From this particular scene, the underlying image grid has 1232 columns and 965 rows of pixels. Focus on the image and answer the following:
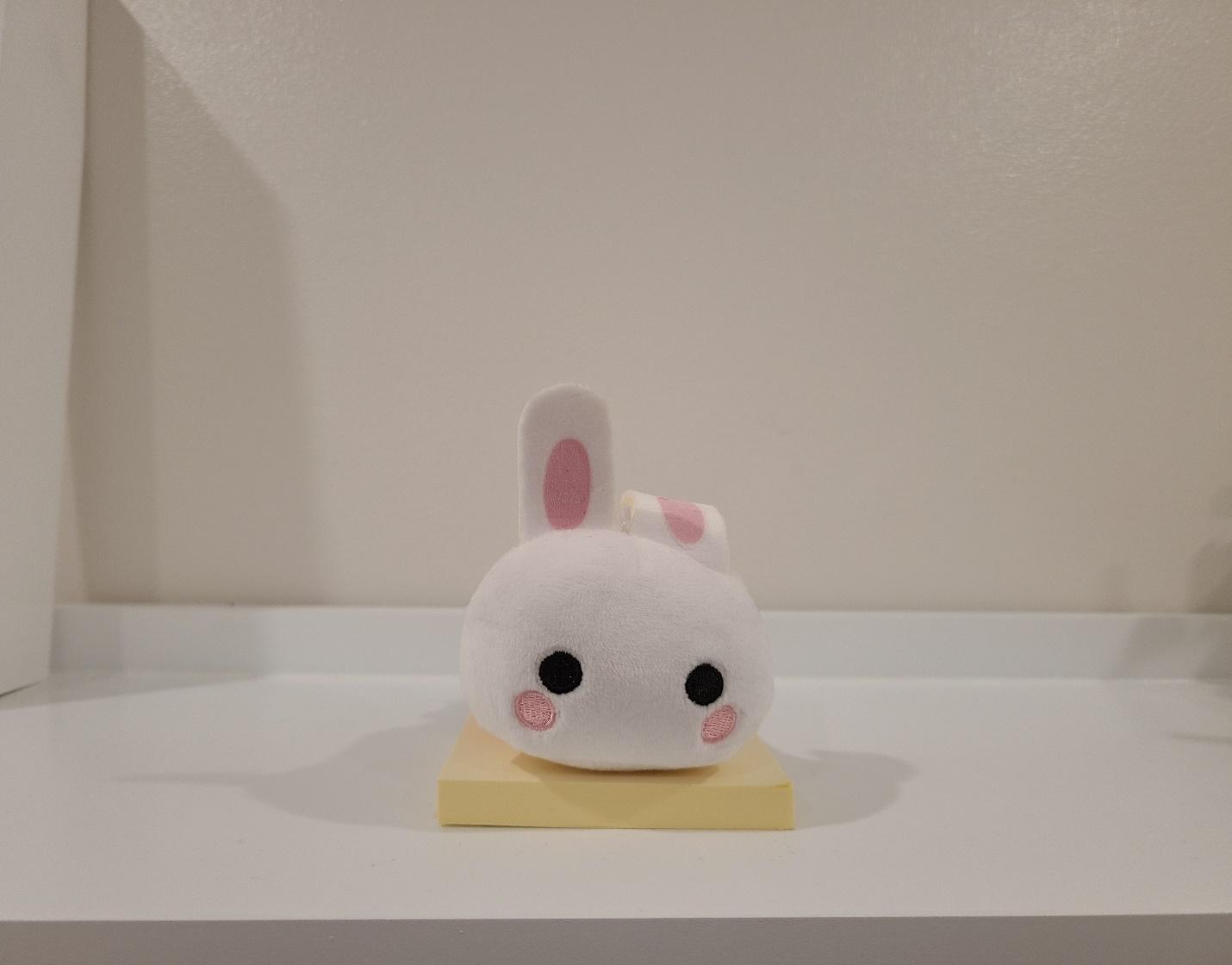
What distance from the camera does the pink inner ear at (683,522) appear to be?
2.12ft

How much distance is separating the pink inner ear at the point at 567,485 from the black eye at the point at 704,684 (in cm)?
13

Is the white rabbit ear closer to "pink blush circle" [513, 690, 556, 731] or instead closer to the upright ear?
the upright ear

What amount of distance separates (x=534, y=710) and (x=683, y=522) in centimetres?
16

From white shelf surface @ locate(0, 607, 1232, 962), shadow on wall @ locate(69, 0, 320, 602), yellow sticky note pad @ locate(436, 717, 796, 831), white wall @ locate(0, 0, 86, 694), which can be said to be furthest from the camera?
shadow on wall @ locate(69, 0, 320, 602)

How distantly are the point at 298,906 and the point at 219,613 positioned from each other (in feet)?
1.87

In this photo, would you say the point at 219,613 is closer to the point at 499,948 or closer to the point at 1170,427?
the point at 499,948

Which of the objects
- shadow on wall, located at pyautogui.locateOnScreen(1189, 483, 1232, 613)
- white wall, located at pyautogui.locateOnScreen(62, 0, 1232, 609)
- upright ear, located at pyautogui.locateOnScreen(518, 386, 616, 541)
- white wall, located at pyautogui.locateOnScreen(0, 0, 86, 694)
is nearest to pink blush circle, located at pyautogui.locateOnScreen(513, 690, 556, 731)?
upright ear, located at pyautogui.locateOnScreen(518, 386, 616, 541)

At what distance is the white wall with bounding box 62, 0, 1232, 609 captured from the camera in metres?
1.00

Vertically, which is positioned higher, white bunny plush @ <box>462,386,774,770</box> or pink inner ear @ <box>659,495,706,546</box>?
pink inner ear @ <box>659,495,706,546</box>

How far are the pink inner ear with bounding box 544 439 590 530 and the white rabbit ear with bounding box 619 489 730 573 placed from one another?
35 millimetres

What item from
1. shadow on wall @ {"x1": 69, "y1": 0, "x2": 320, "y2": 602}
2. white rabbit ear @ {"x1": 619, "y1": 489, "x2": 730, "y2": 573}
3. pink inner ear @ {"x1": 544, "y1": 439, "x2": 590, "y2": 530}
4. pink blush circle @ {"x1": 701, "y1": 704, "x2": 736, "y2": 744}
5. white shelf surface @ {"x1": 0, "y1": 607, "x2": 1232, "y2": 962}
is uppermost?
shadow on wall @ {"x1": 69, "y1": 0, "x2": 320, "y2": 602}

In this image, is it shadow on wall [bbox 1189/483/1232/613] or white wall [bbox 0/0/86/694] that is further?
shadow on wall [bbox 1189/483/1232/613]

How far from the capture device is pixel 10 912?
0.46 m

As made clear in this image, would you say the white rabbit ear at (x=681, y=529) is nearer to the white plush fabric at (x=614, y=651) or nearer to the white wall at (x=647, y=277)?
the white plush fabric at (x=614, y=651)
